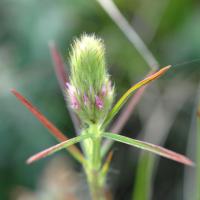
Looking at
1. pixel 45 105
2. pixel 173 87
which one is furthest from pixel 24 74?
pixel 173 87

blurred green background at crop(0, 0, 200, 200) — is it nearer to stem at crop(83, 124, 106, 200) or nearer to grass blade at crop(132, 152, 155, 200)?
grass blade at crop(132, 152, 155, 200)

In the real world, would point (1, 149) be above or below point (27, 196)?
above

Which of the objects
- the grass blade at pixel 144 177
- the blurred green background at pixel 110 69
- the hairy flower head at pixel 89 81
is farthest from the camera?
the blurred green background at pixel 110 69

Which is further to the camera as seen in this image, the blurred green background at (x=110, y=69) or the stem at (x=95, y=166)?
the blurred green background at (x=110, y=69)

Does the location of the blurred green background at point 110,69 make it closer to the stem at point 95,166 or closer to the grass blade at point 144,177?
the grass blade at point 144,177

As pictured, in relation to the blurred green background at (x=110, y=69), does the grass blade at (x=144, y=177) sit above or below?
below

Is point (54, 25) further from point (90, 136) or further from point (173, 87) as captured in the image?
point (90, 136)

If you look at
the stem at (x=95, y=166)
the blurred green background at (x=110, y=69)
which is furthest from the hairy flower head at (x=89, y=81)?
the blurred green background at (x=110, y=69)
